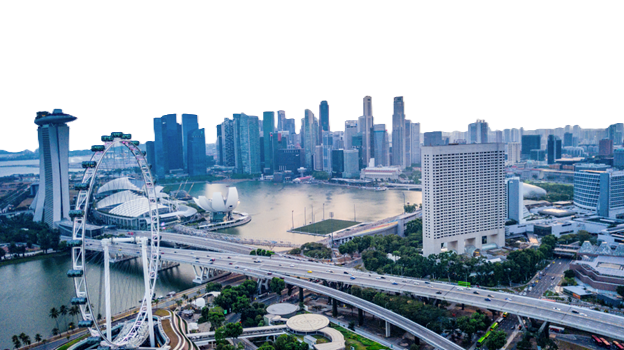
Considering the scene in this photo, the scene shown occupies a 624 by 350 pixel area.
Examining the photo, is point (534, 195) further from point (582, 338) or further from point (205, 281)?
point (205, 281)

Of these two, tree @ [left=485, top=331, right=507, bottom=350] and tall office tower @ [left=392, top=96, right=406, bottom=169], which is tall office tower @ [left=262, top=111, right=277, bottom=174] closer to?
tall office tower @ [left=392, top=96, right=406, bottom=169]

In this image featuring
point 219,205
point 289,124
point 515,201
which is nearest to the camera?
point 515,201

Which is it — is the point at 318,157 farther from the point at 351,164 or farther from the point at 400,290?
the point at 400,290

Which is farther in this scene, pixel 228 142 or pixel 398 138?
pixel 228 142

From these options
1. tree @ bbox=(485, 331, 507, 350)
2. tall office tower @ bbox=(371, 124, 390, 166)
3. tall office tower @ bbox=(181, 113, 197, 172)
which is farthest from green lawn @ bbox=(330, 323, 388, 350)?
tall office tower @ bbox=(181, 113, 197, 172)

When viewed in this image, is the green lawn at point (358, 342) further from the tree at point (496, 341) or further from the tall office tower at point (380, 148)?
the tall office tower at point (380, 148)

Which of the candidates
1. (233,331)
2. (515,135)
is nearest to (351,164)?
(233,331)

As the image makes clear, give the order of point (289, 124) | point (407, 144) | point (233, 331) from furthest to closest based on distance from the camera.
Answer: point (289, 124)
point (407, 144)
point (233, 331)
